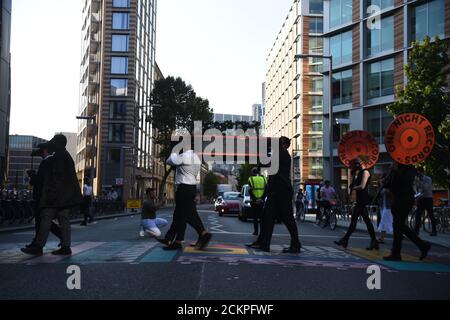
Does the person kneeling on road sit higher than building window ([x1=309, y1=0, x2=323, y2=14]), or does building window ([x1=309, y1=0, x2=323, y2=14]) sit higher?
building window ([x1=309, y1=0, x2=323, y2=14])

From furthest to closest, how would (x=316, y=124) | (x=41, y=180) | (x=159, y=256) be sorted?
(x=316, y=124)
(x=41, y=180)
(x=159, y=256)

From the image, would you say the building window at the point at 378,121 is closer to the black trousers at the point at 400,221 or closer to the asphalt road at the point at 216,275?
the asphalt road at the point at 216,275

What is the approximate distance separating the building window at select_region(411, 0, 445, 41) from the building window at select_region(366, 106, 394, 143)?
579 centimetres

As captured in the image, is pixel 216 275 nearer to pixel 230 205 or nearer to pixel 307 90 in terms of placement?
pixel 230 205

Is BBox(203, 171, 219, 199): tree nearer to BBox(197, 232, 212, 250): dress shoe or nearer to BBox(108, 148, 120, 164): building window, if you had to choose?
BBox(108, 148, 120, 164): building window

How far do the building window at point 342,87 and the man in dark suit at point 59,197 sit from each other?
1448 inches

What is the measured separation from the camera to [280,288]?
5453mm

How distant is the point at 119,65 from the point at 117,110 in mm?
5621

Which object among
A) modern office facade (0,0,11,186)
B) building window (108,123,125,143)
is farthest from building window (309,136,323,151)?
modern office facade (0,0,11,186)

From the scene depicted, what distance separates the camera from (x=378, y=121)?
3969cm

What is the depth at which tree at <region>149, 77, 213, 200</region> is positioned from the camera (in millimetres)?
61812

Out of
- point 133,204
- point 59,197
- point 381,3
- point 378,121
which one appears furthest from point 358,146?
point 133,204

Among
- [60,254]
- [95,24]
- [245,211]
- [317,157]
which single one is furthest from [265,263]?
[95,24]

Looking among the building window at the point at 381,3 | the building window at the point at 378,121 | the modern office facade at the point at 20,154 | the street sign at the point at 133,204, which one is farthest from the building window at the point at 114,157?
the modern office facade at the point at 20,154
